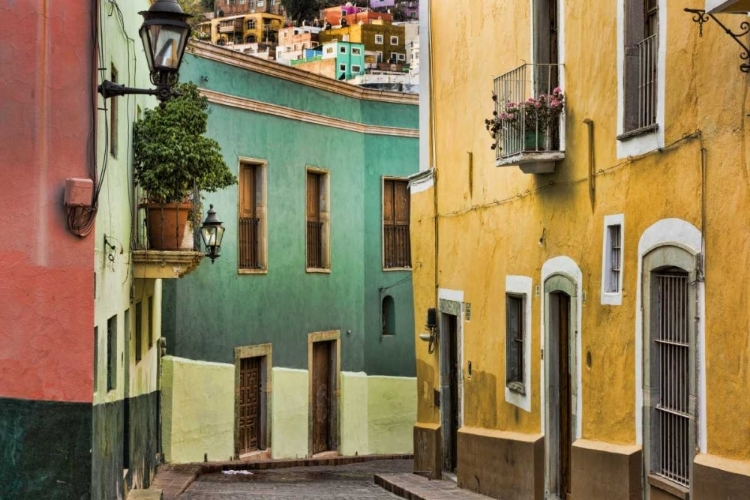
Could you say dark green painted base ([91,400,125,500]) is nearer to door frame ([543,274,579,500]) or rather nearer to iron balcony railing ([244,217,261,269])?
door frame ([543,274,579,500])

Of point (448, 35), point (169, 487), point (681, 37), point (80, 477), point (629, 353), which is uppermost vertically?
point (448, 35)

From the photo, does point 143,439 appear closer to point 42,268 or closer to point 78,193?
point 42,268

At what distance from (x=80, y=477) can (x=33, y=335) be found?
1.20 meters

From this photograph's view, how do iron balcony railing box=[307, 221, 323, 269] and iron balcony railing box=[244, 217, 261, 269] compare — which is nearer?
iron balcony railing box=[244, 217, 261, 269]

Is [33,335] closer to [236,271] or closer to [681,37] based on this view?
[681,37]

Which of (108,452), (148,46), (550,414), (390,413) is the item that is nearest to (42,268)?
(148,46)

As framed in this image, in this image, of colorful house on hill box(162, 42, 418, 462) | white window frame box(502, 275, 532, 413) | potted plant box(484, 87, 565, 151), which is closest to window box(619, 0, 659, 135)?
potted plant box(484, 87, 565, 151)

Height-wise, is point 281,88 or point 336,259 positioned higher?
point 281,88

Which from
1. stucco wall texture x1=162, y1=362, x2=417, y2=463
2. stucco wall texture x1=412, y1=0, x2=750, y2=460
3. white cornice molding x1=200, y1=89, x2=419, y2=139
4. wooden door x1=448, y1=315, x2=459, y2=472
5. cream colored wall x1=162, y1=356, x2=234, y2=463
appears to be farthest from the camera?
white cornice molding x1=200, y1=89, x2=419, y2=139

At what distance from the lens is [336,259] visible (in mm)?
24641

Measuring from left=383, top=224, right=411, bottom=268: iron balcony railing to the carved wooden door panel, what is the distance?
15.0 feet

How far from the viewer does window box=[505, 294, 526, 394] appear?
14484 millimetres

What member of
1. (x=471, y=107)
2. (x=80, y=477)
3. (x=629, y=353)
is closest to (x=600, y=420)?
(x=629, y=353)

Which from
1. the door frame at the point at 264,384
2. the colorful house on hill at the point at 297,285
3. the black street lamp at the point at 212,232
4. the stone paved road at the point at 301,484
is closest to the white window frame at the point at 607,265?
the stone paved road at the point at 301,484
